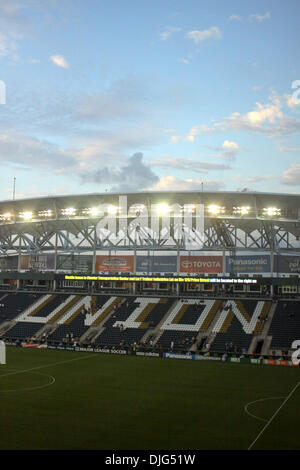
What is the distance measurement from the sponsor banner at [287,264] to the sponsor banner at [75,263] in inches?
1096

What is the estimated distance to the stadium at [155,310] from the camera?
34625 millimetres

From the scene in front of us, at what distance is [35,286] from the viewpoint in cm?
8175

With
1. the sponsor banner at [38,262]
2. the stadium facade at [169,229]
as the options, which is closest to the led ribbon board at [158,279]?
the stadium facade at [169,229]

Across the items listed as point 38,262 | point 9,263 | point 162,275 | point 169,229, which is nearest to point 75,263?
point 38,262

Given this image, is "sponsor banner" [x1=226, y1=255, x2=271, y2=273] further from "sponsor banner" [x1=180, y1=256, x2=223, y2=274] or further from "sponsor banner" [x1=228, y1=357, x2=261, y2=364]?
"sponsor banner" [x1=228, y1=357, x2=261, y2=364]

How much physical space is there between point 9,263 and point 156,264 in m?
26.9

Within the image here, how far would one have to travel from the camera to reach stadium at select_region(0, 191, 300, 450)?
3462cm

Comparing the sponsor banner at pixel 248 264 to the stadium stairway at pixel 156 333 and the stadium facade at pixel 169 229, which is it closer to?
the stadium facade at pixel 169 229

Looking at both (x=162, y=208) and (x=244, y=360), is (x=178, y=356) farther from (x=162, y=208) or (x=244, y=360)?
(x=162, y=208)

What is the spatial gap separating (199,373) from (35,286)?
43.1m

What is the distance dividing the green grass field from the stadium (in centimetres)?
21

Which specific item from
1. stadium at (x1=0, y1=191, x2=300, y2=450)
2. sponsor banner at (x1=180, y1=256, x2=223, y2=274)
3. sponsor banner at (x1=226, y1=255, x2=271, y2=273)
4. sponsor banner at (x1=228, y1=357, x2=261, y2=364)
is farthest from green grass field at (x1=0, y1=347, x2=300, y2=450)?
sponsor banner at (x1=180, y1=256, x2=223, y2=274)

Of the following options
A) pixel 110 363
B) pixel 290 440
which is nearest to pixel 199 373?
pixel 110 363
